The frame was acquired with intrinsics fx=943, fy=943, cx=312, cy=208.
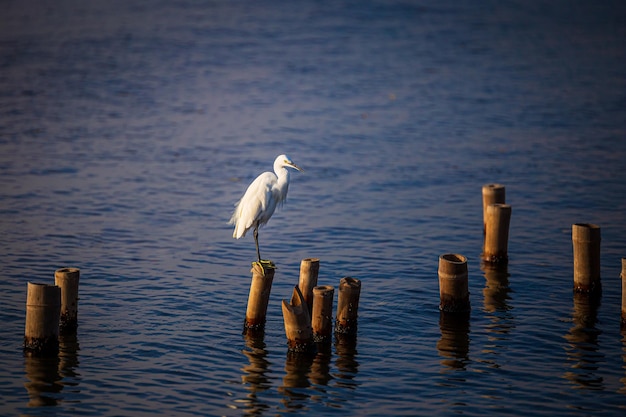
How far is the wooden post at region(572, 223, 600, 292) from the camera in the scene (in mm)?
17609

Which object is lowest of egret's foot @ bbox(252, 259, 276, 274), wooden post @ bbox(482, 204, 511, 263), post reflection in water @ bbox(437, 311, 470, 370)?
post reflection in water @ bbox(437, 311, 470, 370)

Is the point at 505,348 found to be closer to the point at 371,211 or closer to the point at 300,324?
the point at 300,324

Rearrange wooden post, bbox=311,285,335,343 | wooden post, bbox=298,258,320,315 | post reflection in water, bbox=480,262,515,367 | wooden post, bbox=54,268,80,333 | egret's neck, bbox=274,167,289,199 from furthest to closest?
1. egret's neck, bbox=274,167,289,199
2. post reflection in water, bbox=480,262,515,367
3. wooden post, bbox=298,258,320,315
4. wooden post, bbox=54,268,80,333
5. wooden post, bbox=311,285,335,343

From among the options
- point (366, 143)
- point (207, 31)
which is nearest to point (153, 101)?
point (366, 143)

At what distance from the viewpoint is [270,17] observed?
61000 mm

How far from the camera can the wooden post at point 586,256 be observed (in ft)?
57.8

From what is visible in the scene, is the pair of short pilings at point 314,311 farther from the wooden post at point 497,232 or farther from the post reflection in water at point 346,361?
the wooden post at point 497,232

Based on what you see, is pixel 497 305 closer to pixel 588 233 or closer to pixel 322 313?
pixel 588 233

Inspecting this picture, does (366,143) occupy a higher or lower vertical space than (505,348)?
higher

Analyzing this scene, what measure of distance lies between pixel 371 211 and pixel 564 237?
17.6 feet

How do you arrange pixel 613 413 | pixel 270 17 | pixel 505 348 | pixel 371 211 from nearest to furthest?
pixel 613 413 < pixel 505 348 < pixel 371 211 < pixel 270 17

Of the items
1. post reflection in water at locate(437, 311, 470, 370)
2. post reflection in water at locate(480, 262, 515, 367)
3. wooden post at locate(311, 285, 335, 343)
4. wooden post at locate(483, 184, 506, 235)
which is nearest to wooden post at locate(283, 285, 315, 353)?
wooden post at locate(311, 285, 335, 343)

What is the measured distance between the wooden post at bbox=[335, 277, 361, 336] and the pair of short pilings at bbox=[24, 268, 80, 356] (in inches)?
174

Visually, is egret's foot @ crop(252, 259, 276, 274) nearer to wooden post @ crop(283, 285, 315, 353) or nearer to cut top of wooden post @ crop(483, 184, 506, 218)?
wooden post @ crop(283, 285, 315, 353)
